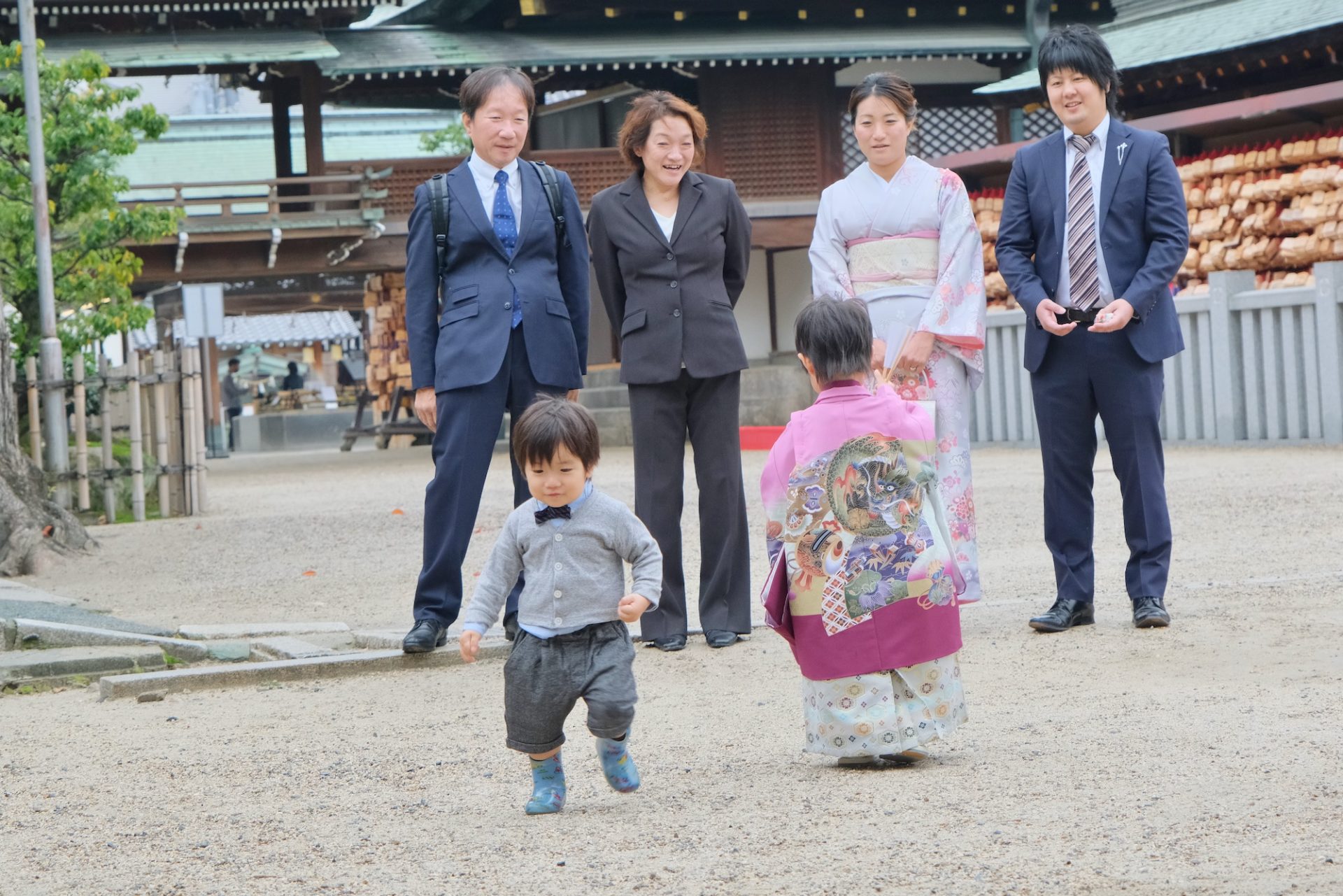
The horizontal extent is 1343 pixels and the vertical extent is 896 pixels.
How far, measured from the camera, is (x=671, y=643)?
16.1 feet

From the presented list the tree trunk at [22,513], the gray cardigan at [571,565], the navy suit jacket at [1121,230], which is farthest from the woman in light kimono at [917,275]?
the tree trunk at [22,513]

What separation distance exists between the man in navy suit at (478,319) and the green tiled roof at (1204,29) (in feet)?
33.9

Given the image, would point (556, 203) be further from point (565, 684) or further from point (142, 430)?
point (142, 430)

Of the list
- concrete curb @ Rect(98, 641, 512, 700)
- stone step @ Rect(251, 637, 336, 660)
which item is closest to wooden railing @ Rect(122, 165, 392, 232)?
stone step @ Rect(251, 637, 336, 660)

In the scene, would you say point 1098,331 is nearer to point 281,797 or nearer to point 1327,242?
point 281,797

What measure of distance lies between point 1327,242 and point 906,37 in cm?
884

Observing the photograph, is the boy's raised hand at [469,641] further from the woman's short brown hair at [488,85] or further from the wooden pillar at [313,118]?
the wooden pillar at [313,118]

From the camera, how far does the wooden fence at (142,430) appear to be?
10.9 m

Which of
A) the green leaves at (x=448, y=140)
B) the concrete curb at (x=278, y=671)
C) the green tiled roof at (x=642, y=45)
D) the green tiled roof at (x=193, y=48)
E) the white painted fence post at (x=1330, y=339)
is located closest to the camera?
the concrete curb at (x=278, y=671)

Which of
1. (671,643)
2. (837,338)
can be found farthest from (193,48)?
(837,338)

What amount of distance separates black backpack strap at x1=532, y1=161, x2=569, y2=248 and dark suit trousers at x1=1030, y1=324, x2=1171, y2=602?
156 cm

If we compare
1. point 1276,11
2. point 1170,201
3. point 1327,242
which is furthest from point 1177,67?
point 1170,201

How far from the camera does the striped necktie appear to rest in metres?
5.00

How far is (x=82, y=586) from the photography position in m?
7.53
